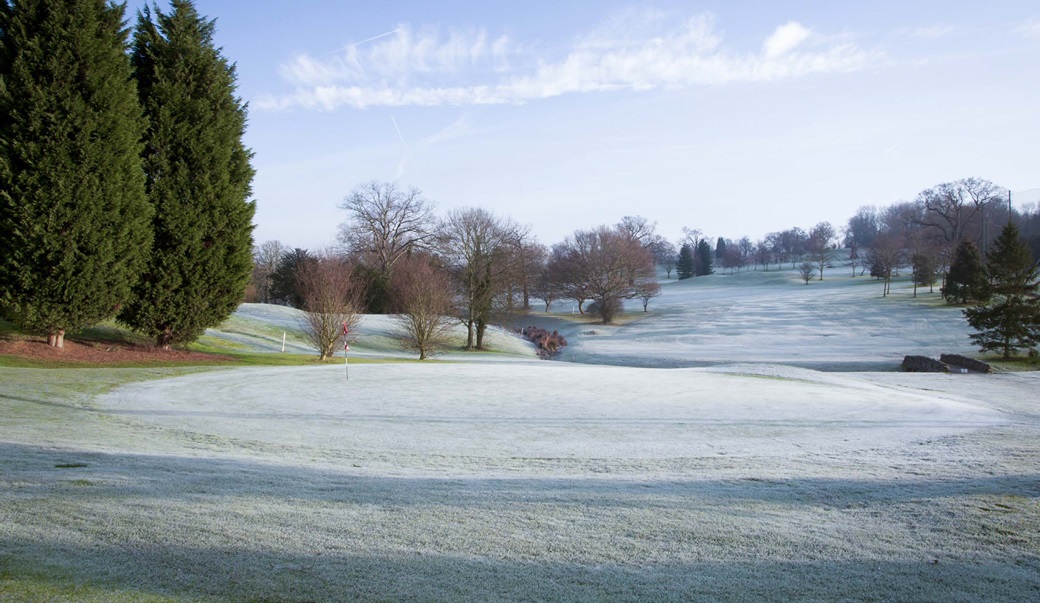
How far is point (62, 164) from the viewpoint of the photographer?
76.6ft

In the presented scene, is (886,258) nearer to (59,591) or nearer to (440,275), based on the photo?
(440,275)

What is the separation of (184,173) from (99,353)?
8.34m

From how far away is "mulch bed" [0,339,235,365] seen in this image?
77.7ft

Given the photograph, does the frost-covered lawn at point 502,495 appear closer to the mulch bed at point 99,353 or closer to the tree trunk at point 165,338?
the mulch bed at point 99,353

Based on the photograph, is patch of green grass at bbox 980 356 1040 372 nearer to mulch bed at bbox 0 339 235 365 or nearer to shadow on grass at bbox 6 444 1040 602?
shadow on grass at bbox 6 444 1040 602

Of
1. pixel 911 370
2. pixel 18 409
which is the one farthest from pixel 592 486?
pixel 911 370

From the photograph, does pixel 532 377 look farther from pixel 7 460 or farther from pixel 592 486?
pixel 7 460

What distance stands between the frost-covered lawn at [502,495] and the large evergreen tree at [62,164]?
5827mm

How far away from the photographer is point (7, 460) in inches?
313

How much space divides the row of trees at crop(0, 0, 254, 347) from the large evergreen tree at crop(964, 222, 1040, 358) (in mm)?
41201

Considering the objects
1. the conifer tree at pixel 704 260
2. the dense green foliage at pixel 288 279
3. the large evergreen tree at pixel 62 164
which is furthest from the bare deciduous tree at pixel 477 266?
the conifer tree at pixel 704 260

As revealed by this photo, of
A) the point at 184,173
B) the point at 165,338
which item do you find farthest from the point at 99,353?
the point at 184,173

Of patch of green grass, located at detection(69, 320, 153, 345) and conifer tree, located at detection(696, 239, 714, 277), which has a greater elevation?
conifer tree, located at detection(696, 239, 714, 277)

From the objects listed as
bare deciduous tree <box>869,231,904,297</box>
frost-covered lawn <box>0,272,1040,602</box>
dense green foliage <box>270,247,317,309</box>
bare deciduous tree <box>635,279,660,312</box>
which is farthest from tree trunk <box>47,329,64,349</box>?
Result: bare deciduous tree <box>869,231,904,297</box>
